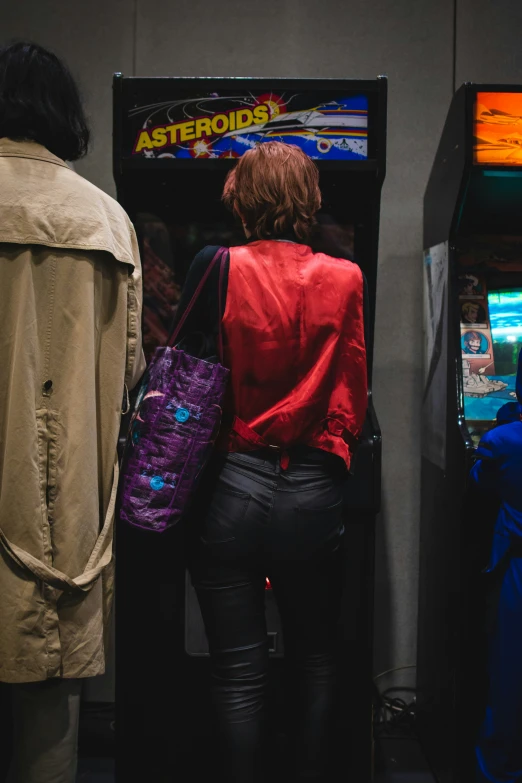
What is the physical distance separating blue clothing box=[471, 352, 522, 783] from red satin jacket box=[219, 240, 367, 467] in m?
0.54

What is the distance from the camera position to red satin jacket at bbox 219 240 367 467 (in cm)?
147

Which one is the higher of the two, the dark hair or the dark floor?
the dark hair

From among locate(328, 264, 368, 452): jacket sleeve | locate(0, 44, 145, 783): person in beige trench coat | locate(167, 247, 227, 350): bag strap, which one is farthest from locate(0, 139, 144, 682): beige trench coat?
locate(328, 264, 368, 452): jacket sleeve

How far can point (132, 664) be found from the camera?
2.03m

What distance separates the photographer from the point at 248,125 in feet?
6.50

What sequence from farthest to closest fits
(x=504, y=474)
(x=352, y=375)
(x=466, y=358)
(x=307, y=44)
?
(x=307, y=44), (x=466, y=358), (x=504, y=474), (x=352, y=375)

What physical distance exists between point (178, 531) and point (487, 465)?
0.84 meters

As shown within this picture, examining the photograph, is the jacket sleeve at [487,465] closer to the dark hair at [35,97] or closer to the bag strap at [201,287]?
the bag strap at [201,287]

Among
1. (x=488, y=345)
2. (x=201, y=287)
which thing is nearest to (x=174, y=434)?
(x=201, y=287)

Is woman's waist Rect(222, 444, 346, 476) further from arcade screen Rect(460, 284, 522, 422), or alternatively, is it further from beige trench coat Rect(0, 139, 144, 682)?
arcade screen Rect(460, 284, 522, 422)

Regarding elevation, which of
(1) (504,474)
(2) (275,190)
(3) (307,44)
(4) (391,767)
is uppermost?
(3) (307,44)

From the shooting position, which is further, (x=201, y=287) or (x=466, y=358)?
(x=466, y=358)

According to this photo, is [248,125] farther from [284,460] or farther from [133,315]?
[284,460]

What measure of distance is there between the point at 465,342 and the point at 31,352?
132cm
